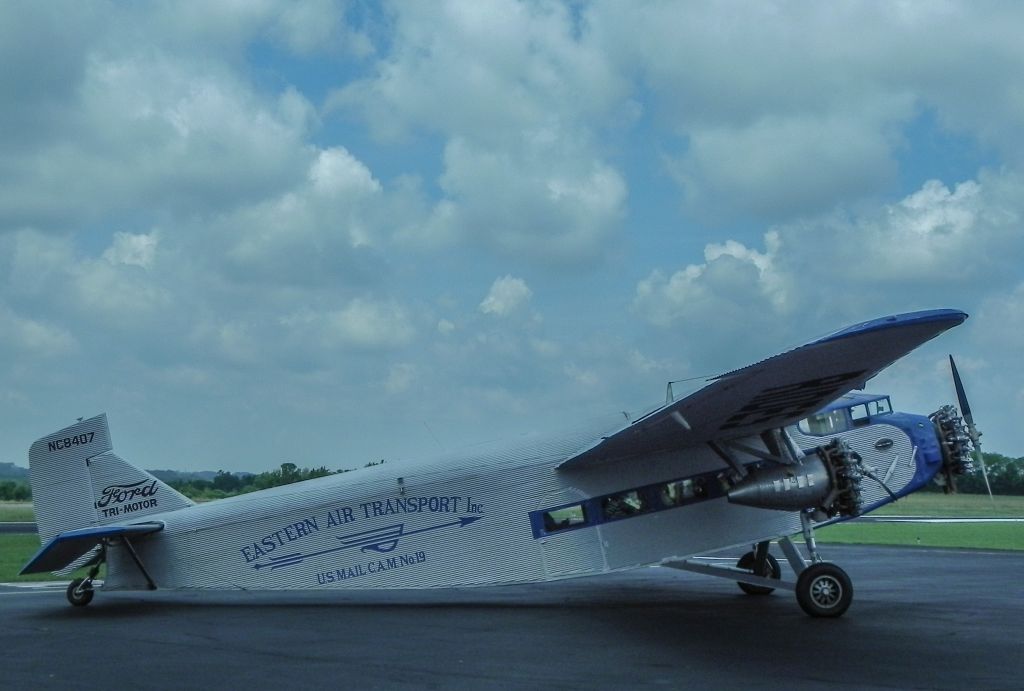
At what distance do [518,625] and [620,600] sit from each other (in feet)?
11.0

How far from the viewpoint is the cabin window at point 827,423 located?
51.1 ft

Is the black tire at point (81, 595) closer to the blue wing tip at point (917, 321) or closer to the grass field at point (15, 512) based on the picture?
the blue wing tip at point (917, 321)

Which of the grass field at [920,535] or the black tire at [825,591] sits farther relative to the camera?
the grass field at [920,535]

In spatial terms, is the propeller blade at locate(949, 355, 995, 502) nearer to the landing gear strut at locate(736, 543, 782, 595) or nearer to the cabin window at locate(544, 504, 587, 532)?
the landing gear strut at locate(736, 543, 782, 595)

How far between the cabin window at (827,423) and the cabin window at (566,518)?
139 inches

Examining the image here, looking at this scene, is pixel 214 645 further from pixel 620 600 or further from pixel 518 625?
pixel 620 600

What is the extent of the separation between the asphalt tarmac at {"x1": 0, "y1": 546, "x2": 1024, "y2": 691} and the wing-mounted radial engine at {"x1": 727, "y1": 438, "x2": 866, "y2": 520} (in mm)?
1524

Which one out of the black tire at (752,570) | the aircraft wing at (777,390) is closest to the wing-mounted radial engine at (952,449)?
the aircraft wing at (777,390)

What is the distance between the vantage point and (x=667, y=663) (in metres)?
10.8

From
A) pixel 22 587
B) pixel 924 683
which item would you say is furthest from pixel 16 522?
pixel 924 683

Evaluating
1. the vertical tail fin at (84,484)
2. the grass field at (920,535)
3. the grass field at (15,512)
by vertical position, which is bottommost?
the grass field at (920,535)

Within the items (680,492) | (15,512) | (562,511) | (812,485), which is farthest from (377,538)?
(15,512)

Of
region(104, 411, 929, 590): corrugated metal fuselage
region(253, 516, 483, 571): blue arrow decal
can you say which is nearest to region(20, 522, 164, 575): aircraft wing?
region(104, 411, 929, 590): corrugated metal fuselage

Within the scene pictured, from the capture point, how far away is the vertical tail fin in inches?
659
